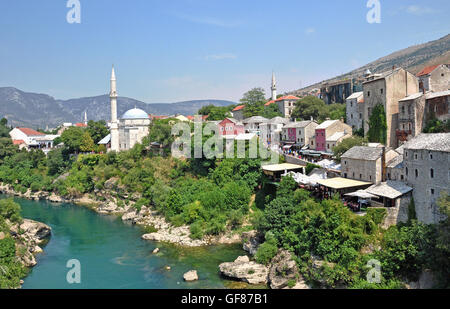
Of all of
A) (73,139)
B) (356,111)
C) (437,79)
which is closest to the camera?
(437,79)

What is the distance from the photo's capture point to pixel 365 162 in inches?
947

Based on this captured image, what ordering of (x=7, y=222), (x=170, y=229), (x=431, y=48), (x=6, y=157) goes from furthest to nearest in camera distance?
(x=431, y=48) → (x=6, y=157) → (x=170, y=229) → (x=7, y=222)

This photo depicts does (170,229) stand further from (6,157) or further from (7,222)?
(6,157)

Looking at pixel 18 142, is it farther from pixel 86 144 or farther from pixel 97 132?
pixel 86 144

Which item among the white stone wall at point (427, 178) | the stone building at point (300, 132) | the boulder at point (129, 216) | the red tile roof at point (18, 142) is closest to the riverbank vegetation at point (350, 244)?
the white stone wall at point (427, 178)

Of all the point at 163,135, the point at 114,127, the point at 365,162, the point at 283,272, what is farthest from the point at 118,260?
the point at 114,127

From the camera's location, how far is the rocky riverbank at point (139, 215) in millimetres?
27547

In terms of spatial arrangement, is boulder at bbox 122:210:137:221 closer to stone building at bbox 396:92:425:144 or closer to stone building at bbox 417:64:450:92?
stone building at bbox 396:92:425:144

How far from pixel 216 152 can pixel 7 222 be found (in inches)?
736

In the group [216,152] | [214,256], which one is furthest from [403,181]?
[216,152]

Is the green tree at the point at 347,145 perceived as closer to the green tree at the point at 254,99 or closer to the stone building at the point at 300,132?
the stone building at the point at 300,132

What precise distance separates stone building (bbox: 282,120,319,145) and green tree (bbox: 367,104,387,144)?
8039mm

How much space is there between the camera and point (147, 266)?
23.1m

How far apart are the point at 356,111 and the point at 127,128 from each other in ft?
96.9
